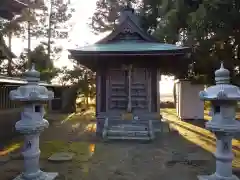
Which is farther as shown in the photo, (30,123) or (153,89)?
(153,89)

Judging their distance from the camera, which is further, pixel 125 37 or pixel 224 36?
pixel 125 37

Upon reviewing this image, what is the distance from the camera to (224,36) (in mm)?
10438

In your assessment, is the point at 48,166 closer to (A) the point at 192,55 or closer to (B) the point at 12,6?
(B) the point at 12,6

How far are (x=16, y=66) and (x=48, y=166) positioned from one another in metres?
16.1

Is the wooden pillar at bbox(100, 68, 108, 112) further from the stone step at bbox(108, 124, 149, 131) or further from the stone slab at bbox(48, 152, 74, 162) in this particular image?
the stone slab at bbox(48, 152, 74, 162)

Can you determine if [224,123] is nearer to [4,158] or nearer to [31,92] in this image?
[31,92]

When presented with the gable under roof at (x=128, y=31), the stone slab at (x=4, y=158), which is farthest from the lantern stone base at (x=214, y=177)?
the gable under roof at (x=128, y=31)

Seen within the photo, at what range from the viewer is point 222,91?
529 centimetres

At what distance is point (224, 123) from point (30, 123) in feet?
13.7

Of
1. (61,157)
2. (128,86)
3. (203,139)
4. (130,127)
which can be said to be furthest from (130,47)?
(61,157)

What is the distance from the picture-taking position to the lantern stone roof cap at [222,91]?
5.23 m

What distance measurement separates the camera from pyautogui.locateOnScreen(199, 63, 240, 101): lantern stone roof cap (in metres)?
5.23

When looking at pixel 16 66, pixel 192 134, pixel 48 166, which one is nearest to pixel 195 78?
pixel 192 134

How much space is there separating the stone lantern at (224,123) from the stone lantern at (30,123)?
12.3 ft
